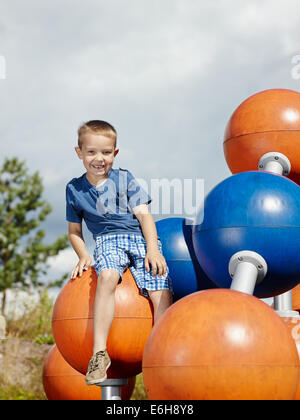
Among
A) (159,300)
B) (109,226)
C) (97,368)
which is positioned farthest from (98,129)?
(97,368)

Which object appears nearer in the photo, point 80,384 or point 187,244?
point 187,244

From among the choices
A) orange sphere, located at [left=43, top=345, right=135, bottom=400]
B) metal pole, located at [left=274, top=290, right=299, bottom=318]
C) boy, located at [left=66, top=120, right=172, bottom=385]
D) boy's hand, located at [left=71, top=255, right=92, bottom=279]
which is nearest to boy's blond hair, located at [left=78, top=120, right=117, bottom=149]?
boy, located at [left=66, top=120, right=172, bottom=385]

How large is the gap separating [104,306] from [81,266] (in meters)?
0.52

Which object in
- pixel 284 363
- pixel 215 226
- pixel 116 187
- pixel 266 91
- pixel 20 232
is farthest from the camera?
pixel 20 232

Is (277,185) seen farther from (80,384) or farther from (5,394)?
(5,394)

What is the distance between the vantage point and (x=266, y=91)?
5.33 meters

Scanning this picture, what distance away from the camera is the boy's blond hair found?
4316 millimetres

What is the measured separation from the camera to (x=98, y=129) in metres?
4.32

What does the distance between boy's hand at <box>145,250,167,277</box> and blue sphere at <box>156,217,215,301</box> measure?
12.7 inches

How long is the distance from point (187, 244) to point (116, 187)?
2.45 ft

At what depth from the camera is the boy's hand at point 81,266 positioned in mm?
4398

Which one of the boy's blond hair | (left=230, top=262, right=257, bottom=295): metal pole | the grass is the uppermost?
the boy's blond hair

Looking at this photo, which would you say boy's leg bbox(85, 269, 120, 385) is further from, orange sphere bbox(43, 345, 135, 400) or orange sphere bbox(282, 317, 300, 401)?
orange sphere bbox(43, 345, 135, 400)
